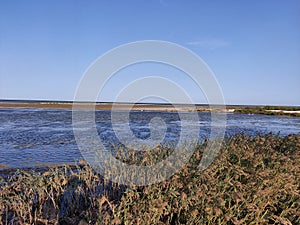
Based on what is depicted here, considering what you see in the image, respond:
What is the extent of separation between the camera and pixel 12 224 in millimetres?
4355

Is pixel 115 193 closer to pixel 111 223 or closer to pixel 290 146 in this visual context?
pixel 111 223

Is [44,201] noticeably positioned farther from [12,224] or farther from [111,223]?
[111,223]

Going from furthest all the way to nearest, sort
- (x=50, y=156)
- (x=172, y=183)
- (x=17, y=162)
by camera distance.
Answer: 1. (x=50, y=156)
2. (x=17, y=162)
3. (x=172, y=183)

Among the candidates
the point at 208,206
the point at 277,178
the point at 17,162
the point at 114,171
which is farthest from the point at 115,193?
the point at 17,162

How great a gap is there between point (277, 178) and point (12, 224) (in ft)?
14.5

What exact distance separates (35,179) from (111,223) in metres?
2.87

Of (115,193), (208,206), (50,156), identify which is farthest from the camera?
(50,156)

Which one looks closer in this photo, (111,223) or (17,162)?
(111,223)

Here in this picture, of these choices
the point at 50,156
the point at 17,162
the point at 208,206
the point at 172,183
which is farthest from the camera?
the point at 50,156

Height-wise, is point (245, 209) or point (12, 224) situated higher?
point (245, 209)

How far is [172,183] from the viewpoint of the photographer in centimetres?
414

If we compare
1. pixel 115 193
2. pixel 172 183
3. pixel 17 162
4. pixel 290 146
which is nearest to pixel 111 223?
pixel 172 183

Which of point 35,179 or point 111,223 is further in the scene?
point 35,179

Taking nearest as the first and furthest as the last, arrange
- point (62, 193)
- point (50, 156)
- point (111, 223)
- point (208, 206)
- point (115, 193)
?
point (111, 223) < point (208, 206) < point (62, 193) < point (115, 193) < point (50, 156)
